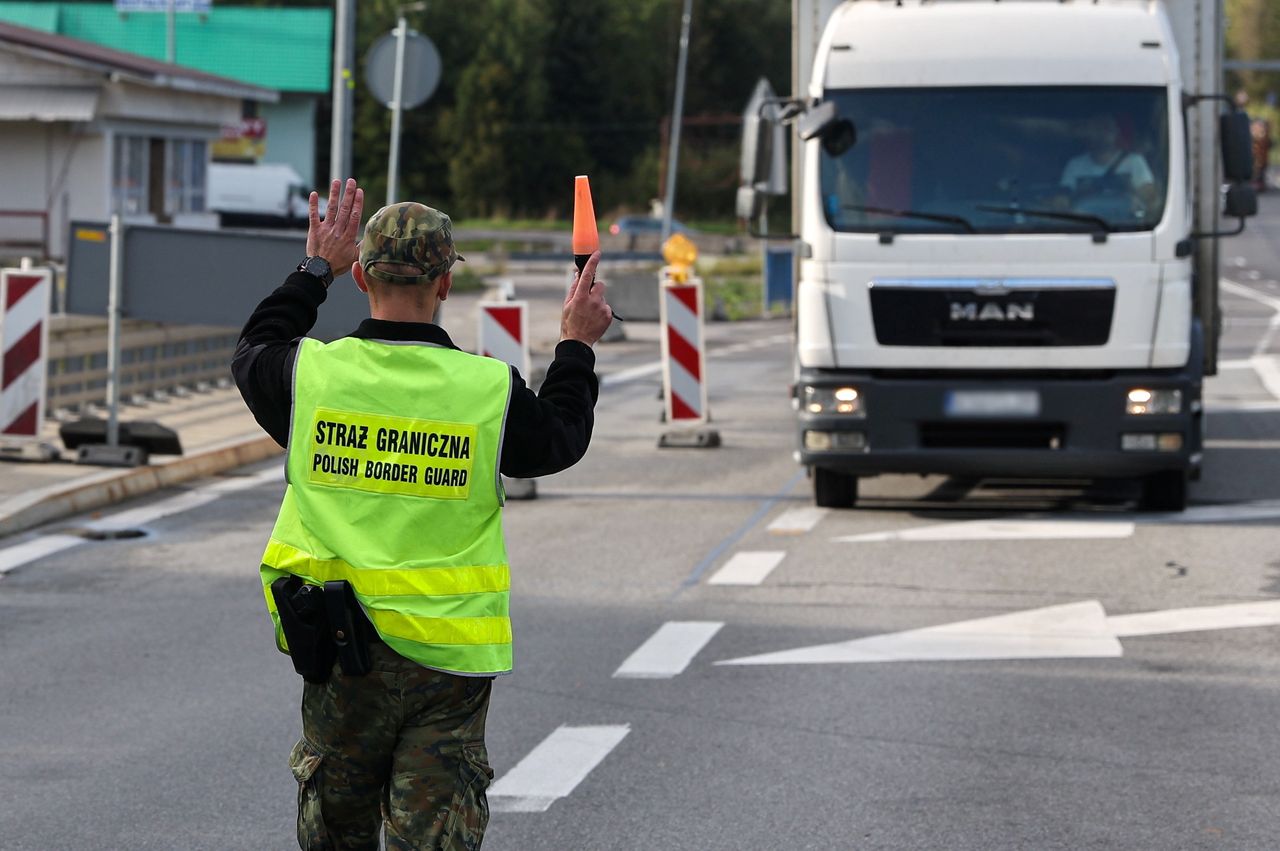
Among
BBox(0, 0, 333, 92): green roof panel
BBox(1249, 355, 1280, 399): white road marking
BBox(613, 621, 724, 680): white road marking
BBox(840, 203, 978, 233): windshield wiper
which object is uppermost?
BBox(0, 0, 333, 92): green roof panel

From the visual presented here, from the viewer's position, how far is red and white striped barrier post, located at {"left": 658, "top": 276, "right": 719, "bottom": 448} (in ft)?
50.9

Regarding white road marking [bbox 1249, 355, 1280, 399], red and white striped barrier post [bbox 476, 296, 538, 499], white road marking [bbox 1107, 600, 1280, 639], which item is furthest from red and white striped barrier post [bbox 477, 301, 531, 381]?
white road marking [bbox 1249, 355, 1280, 399]

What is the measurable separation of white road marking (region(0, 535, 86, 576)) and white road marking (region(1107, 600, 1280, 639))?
5.22 meters

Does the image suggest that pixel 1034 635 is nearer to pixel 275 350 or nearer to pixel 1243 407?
pixel 275 350

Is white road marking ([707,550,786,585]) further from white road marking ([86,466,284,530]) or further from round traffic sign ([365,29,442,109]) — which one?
round traffic sign ([365,29,442,109])

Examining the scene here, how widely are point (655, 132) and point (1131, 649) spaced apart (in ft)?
363

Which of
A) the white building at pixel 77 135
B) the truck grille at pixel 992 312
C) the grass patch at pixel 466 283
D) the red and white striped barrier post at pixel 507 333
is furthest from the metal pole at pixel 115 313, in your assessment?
the grass patch at pixel 466 283

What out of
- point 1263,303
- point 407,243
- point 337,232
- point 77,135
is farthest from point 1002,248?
A: point 1263,303

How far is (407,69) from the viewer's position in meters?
17.7

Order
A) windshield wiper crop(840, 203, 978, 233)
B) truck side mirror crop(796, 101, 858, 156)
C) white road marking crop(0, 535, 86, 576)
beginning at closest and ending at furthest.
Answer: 1. white road marking crop(0, 535, 86, 576)
2. windshield wiper crop(840, 203, 978, 233)
3. truck side mirror crop(796, 101, 858, 156)

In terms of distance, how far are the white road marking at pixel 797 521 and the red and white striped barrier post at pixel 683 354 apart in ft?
9.56

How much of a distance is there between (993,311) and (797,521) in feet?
5.44

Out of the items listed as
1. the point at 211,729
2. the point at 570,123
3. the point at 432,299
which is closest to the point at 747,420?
the point at 211,729

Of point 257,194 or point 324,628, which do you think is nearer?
point 324,628
